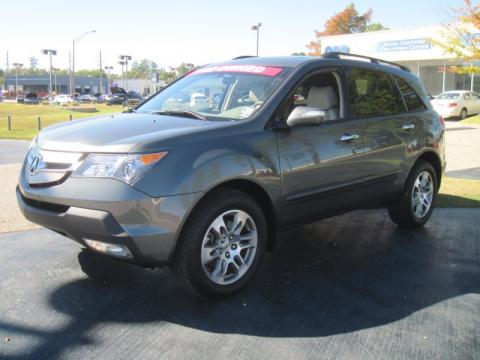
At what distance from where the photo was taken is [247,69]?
185 inches

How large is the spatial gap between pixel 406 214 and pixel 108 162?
11.6 feet

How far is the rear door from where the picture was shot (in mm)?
4918

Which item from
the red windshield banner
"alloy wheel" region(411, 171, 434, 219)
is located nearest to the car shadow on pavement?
"alloy wheel" region(411, 171, 434, 219)

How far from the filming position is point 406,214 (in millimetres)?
5656

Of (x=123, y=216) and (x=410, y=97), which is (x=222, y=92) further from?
(x=410, y=97)

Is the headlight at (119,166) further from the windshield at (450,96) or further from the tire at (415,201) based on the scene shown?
the windshield at (450,96)

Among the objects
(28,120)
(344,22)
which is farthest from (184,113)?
(344,22)

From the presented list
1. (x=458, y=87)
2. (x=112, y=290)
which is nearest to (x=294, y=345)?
(x=112, y=290)

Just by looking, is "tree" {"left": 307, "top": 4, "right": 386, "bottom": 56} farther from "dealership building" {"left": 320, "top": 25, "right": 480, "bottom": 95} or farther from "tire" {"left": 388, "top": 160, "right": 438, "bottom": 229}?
"tire" {"left": 388, "top": 160, "right": 438, "bottom": 229}

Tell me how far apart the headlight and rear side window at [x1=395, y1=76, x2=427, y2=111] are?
3.25 m

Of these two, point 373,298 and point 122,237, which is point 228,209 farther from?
point 373,298

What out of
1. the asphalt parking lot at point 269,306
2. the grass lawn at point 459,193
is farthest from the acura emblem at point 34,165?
the grass lawn at point 459,193

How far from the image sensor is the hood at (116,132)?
3443 millimetres

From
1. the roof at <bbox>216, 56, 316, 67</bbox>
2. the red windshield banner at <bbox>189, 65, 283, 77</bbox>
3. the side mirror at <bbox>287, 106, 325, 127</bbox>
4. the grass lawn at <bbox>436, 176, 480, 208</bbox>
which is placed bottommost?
the grass lawn at <bbox>436, 176, 480, 208</bbox>
